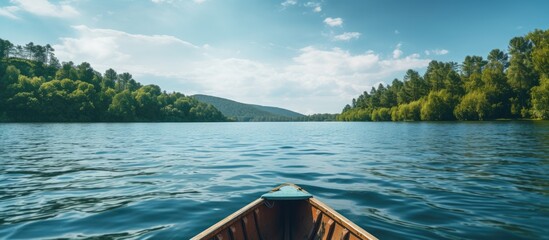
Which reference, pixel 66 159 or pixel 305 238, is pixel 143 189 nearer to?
pixel 305 238

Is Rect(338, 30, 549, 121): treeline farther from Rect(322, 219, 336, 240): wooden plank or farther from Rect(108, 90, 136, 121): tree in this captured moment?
Rect(108, 90, 136, 121): tree

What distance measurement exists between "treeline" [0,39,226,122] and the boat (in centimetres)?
13083

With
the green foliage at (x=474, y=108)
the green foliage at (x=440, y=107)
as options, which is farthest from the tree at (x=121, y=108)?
the green foliage at (x=474, y=108)

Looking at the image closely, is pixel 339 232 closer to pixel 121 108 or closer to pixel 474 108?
pixel 474 108

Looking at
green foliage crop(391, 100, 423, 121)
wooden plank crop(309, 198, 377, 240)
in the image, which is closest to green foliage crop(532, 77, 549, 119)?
green foliage crop(391, 100, 423, 121)

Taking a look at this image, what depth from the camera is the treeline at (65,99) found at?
354ft

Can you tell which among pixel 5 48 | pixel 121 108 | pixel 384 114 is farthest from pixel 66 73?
pixel 384 114

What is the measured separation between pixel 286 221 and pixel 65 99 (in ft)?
454

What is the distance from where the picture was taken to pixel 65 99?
389ft

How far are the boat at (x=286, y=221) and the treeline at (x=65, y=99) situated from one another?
130833mm

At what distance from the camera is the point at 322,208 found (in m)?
6.09

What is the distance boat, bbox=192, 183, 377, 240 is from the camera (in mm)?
5344

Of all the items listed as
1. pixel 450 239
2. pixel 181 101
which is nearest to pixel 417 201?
pixel 450 239

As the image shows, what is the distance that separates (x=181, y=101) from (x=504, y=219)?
194194 millimetres
